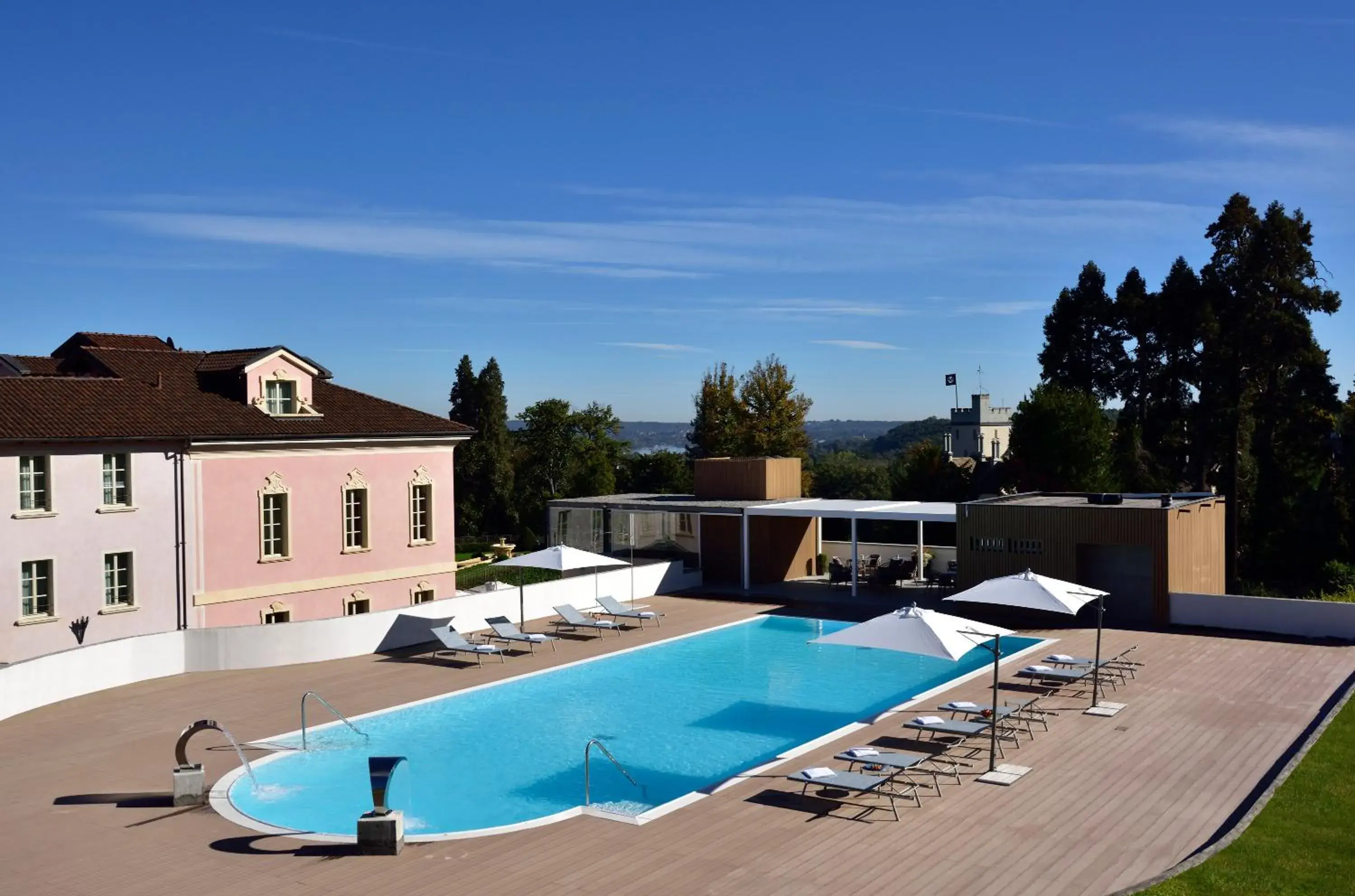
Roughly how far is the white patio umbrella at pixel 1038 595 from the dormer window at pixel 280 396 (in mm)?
16909

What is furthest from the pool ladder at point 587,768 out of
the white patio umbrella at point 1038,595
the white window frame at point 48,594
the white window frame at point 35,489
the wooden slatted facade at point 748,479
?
the wooden slatted facade at point 748,479

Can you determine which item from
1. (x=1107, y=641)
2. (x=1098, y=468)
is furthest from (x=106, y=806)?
(x=1098, y=468)

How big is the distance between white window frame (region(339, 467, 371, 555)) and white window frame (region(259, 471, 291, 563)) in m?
1.42

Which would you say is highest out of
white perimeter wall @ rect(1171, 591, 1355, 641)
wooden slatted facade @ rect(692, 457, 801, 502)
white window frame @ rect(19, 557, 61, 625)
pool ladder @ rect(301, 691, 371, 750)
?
wooden slatted facade @ rect(692, 457, 801, 502)

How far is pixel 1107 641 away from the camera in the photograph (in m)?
21.7

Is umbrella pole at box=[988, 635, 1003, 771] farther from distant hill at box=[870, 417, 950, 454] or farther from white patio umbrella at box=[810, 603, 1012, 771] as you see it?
distant hill at box=[870, 417, 950, 454]

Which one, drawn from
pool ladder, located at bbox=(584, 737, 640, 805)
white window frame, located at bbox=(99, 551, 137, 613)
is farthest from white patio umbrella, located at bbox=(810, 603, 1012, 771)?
white window frame, located at bbox=(99, 551, 137, 613)

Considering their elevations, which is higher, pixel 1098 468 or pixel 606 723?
pixel 1098 468

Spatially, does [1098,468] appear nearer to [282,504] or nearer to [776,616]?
[776,616]

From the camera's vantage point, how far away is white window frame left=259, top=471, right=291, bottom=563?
25203mm

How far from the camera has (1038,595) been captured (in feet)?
56.5

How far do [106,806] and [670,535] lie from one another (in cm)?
1979

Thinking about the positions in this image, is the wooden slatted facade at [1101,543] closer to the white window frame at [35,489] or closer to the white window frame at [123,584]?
the white window frame at [123,584]

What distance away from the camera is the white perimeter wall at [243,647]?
1733 centimetres
